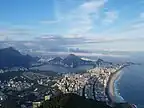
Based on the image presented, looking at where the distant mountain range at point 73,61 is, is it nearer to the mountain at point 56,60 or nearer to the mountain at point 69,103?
the mountain at point 56,60

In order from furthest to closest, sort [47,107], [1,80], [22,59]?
1. [22,59]
2. [1,80]
3. [47,107]

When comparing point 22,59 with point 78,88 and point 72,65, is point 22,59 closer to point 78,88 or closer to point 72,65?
point 72,65

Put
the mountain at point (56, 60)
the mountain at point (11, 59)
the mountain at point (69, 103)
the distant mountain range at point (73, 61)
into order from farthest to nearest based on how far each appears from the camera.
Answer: the mountain at point (56, 60) < the distant mountain range at point (73, 61) < the mountain at point (11, 59) < the mountain at point (69, 103)

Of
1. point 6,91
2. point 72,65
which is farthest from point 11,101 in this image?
point 72,65

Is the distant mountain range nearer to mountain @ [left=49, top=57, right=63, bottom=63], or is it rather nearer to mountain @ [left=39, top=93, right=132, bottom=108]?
mountain @ [left=49, top=57, right=63, bottom=63]

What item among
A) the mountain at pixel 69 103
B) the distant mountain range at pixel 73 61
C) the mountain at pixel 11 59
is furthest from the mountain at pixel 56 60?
the mountain at pixel 69 103

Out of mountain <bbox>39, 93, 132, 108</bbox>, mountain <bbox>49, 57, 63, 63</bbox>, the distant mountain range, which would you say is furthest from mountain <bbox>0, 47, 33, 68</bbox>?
mountain <bbox>39, 93, 132, 108</bbox>

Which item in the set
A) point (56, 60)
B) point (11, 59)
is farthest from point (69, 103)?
point (56, 60)

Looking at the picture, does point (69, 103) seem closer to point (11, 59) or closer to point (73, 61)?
point (11, 59)
